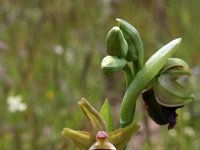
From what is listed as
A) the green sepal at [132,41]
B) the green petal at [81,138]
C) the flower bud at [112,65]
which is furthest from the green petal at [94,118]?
the green sepal at [132,41]

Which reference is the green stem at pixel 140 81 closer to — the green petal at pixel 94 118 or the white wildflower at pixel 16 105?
the green petal at pixel 94 118

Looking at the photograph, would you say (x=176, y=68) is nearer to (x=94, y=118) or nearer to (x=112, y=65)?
(x=112, y=65)

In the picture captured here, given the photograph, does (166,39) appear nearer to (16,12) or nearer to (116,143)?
(16,12)

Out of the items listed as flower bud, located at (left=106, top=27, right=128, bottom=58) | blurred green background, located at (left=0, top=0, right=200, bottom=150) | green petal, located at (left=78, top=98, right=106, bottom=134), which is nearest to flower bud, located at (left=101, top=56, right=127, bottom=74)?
flower bud, located at (left=106, top=27, right=128, bottom=58)

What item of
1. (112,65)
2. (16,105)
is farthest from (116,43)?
(16,105)

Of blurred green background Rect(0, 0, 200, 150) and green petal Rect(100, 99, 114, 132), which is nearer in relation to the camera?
green petal Rect(100, 99, 114, 132)

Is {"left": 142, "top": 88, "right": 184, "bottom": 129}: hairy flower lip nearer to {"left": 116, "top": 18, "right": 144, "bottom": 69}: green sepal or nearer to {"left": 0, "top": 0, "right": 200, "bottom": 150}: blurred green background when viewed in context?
{"left": 116, "top": 18, "right": 144, "bottom": 69}: green sepal

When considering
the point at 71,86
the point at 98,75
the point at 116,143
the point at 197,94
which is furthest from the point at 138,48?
the point at 98,75
